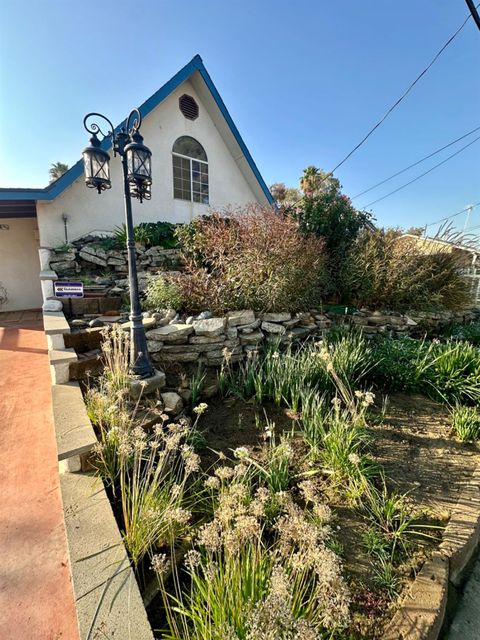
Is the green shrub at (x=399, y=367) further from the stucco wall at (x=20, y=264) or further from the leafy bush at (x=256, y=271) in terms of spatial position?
the stucco wall at (x=20, y=264)

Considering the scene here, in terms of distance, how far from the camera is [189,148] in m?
7.47

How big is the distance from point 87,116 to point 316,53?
22.5 feet

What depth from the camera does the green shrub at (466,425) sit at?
257cm

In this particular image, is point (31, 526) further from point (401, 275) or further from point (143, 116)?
point (143, 116)

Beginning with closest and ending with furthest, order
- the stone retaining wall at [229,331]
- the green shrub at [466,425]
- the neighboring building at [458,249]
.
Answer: the green shrub at [466,425], the stone retaining wall at [229,331], the neighboring building at [458,249]

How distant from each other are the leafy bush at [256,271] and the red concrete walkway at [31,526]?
220cm

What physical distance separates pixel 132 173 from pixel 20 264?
687 centimetres

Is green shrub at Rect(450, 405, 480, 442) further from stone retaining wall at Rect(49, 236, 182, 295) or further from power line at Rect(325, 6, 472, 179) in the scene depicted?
power line at Rect(325, 6, 472, 179)

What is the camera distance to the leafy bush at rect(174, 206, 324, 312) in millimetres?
3871

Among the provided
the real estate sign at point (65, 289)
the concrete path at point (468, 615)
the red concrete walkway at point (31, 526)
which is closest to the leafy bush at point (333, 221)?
the real estate sign at point (65, 289)

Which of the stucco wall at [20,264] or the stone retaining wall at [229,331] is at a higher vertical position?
the stucco wall at [20,264]

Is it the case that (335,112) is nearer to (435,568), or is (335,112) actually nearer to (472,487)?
(472,487)

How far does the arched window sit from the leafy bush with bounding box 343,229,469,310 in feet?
15.6

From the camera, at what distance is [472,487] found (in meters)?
2.04
